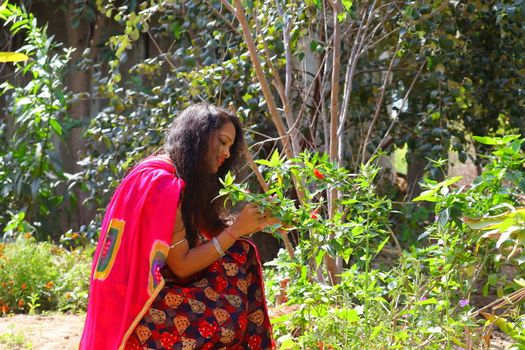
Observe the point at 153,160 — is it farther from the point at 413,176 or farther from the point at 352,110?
the point at 413,176

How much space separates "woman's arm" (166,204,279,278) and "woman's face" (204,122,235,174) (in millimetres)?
220

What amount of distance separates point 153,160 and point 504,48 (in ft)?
9.43

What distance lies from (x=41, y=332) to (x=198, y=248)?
1851 mm

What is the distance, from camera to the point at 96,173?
6.18m

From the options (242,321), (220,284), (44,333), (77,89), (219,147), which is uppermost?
(219,147)

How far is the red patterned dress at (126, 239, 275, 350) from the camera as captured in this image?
322 cm

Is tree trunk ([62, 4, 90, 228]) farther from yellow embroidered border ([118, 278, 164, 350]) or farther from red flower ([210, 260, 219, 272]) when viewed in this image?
yellow embroidered border ([118, 278, 164, 350])

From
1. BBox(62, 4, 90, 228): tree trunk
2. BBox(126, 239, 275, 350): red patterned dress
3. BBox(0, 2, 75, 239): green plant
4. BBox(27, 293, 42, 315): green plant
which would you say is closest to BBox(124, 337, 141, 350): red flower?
BBox(126, 239, 275, 350): red patterned dress

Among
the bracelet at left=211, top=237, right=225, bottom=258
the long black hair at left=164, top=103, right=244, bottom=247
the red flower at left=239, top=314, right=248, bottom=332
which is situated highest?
the long black hair at left=164, top=103, right=244, bottom=247

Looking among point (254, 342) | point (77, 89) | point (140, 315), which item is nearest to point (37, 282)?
point (254, 342)

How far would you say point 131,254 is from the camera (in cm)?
317

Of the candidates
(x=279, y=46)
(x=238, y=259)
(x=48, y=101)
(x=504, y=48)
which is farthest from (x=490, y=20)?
(x=48, y=101)

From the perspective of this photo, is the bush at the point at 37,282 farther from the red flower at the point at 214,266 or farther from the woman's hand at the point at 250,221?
the woman's hand at the point at 250,221

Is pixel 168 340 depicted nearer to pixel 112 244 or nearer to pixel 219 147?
pixel 112 244
